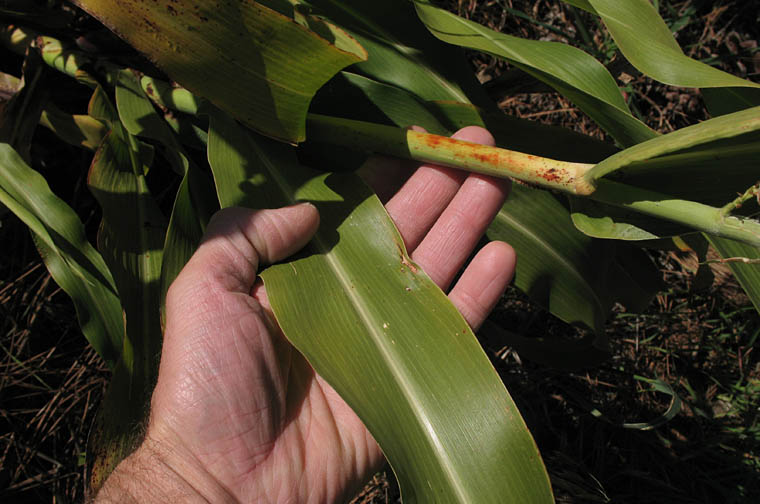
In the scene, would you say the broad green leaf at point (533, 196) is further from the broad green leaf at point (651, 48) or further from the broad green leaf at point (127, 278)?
the broad green leaf at point (127, 278)

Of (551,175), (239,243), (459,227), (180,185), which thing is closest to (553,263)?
(459,227)

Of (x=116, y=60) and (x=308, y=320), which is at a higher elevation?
(x=116, y=60)

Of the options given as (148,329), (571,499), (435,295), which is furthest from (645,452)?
(148,329)

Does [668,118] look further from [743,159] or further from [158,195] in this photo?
[158,195]

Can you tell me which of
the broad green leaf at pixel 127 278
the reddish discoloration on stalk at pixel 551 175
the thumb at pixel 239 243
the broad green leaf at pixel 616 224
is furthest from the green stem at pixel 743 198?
the broad green leaf at pixel 127 278

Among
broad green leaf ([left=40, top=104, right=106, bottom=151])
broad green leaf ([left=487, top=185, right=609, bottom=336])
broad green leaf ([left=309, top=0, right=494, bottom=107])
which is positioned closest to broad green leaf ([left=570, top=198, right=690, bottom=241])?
broad green leaf ([left=487, top=185, right=609, bottom=336])

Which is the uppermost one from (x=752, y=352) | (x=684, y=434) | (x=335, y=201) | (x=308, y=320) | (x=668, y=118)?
(x=668, y=118)

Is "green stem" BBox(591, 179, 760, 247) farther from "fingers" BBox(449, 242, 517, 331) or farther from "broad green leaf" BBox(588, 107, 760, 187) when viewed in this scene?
"fingers" BBox(449, 242, 517, 331)
